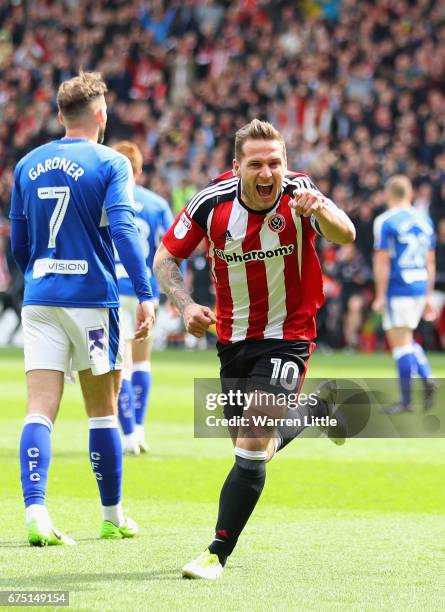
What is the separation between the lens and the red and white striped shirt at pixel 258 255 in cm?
566

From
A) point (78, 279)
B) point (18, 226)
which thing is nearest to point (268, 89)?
point (18, 226)

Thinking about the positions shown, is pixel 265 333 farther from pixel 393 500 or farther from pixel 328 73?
pixel 328 73

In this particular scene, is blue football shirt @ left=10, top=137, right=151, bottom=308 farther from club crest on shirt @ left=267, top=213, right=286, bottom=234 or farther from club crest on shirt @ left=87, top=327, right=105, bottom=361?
club crest on shirt @ left=267, top=213, right=286, bottom=234

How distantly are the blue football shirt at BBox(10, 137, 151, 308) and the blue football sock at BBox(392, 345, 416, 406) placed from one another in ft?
22.0

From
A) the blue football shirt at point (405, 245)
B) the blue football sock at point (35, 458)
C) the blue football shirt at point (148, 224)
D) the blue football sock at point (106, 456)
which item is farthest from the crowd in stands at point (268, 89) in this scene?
the blue football sock at point (35, 458)

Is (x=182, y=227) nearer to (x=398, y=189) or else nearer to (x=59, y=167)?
(x=59, y=167)

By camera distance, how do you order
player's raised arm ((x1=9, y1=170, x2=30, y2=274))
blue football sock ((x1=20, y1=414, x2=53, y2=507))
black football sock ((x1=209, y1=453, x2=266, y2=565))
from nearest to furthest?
black football sock ((x1=209, y1=453, x2=266, y2=565)) → blue football sock ((x1=20, y1=414, x2=53, y2=507)) → player's raised arm ((x1=9, y1=170, x2=30, y2=274))

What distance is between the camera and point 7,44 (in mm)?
29625

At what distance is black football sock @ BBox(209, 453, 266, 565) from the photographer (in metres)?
5.27

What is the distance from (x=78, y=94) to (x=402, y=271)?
7.45 m

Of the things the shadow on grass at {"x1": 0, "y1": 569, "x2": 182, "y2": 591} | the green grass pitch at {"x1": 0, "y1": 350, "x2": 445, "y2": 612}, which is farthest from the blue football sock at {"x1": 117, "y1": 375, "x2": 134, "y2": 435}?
the shadow on grass at {"x1": 0, "y1": 569, "x2": 182, "y2": 591}

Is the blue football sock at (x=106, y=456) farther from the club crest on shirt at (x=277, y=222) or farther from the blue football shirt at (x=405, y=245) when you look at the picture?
the blue football shirt at (x=405, y=245)

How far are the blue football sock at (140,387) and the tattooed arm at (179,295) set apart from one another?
14.4ft

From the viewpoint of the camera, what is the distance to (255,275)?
18.9 ft
